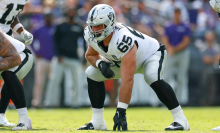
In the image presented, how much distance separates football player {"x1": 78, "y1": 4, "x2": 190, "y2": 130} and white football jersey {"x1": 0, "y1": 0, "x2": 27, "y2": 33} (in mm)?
1310

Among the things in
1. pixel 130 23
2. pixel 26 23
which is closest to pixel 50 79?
pixel 26 23

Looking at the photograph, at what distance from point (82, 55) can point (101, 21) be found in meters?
5.70

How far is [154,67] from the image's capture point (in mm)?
4543

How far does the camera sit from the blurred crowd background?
9.27 metres

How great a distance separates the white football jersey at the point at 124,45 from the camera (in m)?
4.21

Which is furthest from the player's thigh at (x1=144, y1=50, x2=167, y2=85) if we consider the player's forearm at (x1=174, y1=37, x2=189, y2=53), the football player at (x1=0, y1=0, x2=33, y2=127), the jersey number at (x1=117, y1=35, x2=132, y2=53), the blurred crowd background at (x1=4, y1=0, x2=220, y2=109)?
the blurred crowd background at (x1=4, y1=0, x2=220, y2=109)

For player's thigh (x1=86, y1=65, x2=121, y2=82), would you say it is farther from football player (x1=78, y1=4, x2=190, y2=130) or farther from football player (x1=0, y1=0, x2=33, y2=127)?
football player (x1=0, y1=0, x2=33, y2=127)

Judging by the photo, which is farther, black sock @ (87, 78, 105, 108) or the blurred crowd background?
the blurred crowd background

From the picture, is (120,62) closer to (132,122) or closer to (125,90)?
(125,90)

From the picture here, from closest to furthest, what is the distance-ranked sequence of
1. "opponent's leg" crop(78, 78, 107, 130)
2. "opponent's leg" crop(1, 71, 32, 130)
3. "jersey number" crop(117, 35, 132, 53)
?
"jersey number" crop(117, 35, 132, 53) < "opponent's leg" crop(1, 71, 32, 130) < "opponent's leg" crop(78, 78, 107, 130)

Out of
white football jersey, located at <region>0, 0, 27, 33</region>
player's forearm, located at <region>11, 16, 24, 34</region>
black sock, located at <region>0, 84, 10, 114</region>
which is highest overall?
white football jersey, located at <region>0, 0, 27, 33</region>

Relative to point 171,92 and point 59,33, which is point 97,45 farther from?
point 59,33

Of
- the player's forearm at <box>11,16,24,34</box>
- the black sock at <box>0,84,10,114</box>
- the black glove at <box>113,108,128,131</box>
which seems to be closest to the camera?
the black glove at <box>113,108,128,131</box>

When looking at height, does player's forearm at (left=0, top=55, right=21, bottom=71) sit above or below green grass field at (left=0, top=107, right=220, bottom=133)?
above
